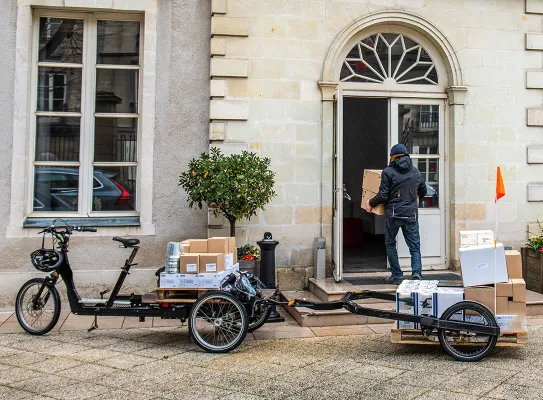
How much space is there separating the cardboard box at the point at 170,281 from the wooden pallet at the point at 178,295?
76 mm

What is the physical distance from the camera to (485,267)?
5.44 meters

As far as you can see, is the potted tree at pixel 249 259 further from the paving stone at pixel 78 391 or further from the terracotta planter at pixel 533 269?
the terracotta planter at pixel 533 269

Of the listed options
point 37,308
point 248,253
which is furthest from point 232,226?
point 37,308

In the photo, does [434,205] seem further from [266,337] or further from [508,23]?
[266,337]

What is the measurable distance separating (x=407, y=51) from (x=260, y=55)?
2.24m

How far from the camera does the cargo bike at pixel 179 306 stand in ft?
18.3

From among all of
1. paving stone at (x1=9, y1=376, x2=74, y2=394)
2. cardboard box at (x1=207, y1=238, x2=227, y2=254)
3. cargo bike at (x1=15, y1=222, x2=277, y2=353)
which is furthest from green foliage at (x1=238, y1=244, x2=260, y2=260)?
paving stone at (x1=9, y1=376, x2=74, y2=394)

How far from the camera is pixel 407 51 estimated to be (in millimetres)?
8516

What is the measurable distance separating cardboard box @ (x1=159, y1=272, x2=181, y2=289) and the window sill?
7.01ft

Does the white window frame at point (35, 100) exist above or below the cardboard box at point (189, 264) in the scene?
above

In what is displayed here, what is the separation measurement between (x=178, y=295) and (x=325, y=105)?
12.0 feet

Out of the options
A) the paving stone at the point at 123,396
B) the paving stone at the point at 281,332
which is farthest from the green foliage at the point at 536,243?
the paving stone at the point at 123,396

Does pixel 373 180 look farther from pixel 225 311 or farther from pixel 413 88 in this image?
pixel 225 311

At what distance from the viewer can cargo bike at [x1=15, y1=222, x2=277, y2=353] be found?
5.58m
